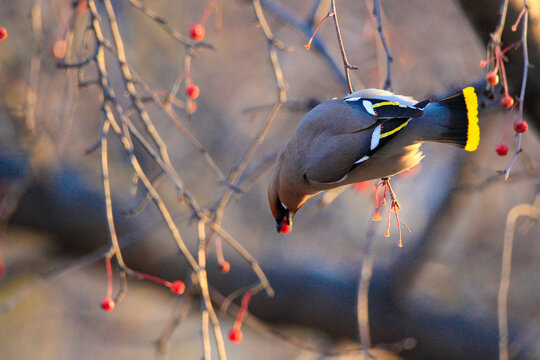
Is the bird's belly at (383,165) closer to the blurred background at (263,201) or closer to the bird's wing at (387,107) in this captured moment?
the bird's wing at (387,107)

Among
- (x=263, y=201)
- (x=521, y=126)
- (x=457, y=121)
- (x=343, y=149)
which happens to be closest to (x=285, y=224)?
(x=343, y=149)

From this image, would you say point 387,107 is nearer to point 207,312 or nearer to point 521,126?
point 521,126

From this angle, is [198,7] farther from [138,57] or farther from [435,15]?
[435,15]

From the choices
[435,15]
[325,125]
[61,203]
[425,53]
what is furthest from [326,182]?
[435,15]

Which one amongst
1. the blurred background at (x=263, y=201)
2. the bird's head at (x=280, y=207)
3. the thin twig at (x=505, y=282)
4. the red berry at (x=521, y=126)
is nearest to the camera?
the red berry at (x=521, y=126)

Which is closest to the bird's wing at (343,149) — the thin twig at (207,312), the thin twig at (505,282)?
the thin twig at (207,312)

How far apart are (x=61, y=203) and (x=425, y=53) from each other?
2765 mm

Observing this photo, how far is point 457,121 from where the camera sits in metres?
2.00

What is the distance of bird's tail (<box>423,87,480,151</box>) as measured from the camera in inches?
78.1

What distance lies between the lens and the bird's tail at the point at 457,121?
198cm

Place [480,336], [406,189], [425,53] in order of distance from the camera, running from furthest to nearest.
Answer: [406,189], [425,53], [480,336]

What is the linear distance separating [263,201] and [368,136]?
381cm

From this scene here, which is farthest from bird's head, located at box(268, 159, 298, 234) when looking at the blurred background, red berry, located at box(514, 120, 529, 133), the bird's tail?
red berry, located at box(514, 120, 529, 133)

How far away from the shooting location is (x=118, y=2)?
16.1ft
